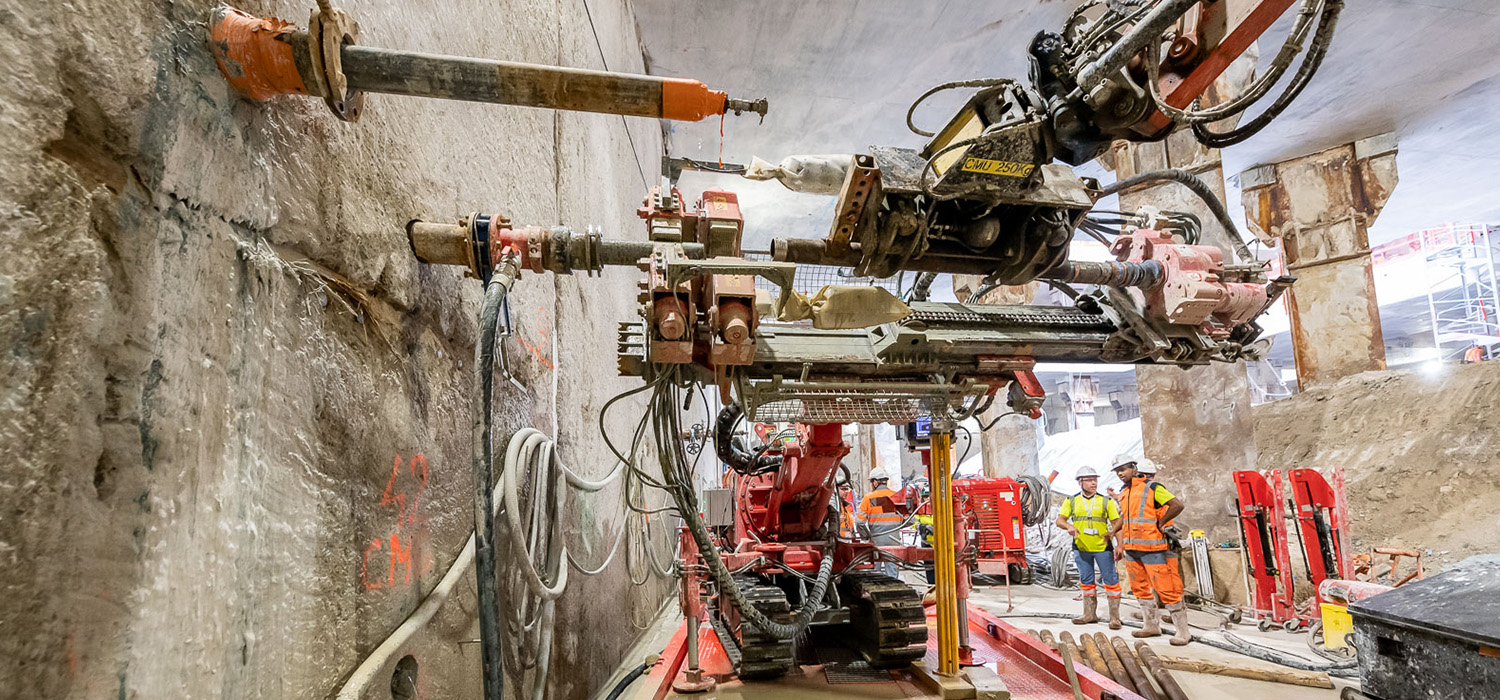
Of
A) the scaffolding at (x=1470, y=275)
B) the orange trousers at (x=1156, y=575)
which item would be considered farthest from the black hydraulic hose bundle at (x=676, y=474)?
the scaffolding at (x=1470, y=275)

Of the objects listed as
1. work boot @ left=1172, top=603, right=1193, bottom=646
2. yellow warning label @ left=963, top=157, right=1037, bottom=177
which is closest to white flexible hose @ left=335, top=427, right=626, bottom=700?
yellow warning label @ left=963, top=157, right=1037, bottom=177

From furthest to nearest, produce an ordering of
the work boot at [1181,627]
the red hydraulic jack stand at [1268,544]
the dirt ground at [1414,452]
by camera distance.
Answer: the dirt ground at [1414,452]
the red hydraulic jack stand at [1268,544]
the work boot at [1181,627]

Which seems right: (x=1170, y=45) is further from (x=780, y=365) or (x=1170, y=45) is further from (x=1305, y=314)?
(x=1305, y=314)

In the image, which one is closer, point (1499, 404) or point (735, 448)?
point (735, 448)

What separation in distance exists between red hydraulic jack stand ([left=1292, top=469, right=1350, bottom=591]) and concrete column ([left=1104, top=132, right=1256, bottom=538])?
5.89ft

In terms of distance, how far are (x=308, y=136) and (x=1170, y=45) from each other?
9.33 feet

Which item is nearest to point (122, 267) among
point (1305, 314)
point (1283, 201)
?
point (1305, 314)

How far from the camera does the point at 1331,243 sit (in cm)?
945

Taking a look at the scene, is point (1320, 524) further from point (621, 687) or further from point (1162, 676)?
point (621, 687)

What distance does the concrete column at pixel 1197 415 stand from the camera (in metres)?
8.58

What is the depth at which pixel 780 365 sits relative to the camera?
3260mm

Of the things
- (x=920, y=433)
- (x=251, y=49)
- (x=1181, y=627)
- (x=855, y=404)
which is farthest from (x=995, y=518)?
(x=251, y=49)

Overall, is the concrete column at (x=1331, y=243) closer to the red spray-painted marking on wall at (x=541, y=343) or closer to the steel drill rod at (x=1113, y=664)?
the steel drill rod at (x=1113, y=664)

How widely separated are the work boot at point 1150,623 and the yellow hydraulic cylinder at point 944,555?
441cm
